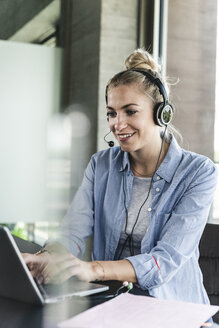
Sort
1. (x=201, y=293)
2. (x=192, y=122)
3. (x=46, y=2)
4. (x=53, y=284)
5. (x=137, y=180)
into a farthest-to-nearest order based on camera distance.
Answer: (x=46, y=2) → (x=192, y=122) → (x=137, y=180) → (x=201, y=293) → (x=53, y=284)

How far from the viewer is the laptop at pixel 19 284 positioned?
0.79 m

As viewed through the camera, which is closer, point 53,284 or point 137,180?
point 53,284

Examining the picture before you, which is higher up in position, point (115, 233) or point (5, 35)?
point (5, 35)

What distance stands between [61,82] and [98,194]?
84.3 inches

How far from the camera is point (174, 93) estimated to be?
326cm

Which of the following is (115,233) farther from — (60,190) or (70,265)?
(60,190)

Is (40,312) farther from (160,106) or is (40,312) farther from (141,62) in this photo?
(141,62)

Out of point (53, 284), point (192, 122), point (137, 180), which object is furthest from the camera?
point (192, 122)

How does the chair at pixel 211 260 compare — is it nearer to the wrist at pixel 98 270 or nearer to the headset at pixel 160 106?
the headset at pixel 160 106

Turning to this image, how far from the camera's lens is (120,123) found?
4.75 feet

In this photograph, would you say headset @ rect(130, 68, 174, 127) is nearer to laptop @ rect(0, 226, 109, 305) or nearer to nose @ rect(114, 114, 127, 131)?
nose @ rect(114, 114, 127, 131)

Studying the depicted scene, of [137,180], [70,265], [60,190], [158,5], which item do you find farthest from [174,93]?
[70,265]

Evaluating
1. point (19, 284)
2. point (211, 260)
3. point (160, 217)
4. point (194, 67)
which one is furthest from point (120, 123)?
point (194, 67)

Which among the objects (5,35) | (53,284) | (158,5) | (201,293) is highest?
(158,5)
